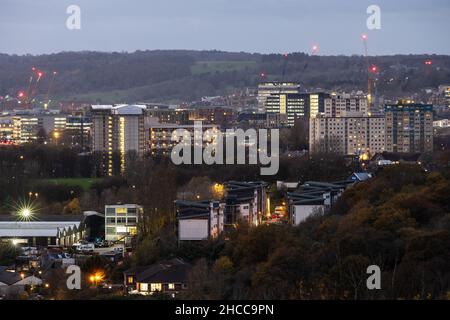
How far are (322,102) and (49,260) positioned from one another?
28120 mm

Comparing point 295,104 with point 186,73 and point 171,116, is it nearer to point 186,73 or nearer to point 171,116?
point 171,116

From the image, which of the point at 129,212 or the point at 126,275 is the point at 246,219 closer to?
the point at 129,212

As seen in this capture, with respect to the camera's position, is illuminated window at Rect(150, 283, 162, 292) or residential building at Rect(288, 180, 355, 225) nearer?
illuminated window at Rect(150, 283, 162, 292)

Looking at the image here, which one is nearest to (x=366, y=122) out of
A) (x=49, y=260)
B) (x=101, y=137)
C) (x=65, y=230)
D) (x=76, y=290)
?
(x=101, y=137)

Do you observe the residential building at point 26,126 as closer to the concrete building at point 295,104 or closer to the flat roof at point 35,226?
the concrete building at point 295,104

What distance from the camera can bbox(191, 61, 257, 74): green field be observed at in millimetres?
55656

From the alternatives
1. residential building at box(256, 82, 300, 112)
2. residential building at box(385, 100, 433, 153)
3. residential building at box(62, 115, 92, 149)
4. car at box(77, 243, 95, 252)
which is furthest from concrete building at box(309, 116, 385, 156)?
car at box(77, 243, 95, 252)

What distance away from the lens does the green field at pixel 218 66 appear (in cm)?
5566

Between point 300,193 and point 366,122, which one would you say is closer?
point 300,193

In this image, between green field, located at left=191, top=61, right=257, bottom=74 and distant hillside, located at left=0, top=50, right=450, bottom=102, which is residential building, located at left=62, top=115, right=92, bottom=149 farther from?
green field, located at left=191, top=61, right=257, bottom=74

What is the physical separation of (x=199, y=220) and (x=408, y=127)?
18.6 m

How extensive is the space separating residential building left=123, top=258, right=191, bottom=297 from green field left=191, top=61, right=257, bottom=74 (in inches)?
1776

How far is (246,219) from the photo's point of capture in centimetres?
1499

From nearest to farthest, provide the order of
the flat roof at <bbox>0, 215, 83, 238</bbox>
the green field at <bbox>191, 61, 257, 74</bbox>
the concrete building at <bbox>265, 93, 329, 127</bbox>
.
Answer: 1. the flat roof at <bbox>0, 215, 83, 238</bbox>
2. the concrete building at <bbox>265, 93, 329, 127</bbox>
3. the green field at <bbox>191, 61, 257, 74</bbox>
